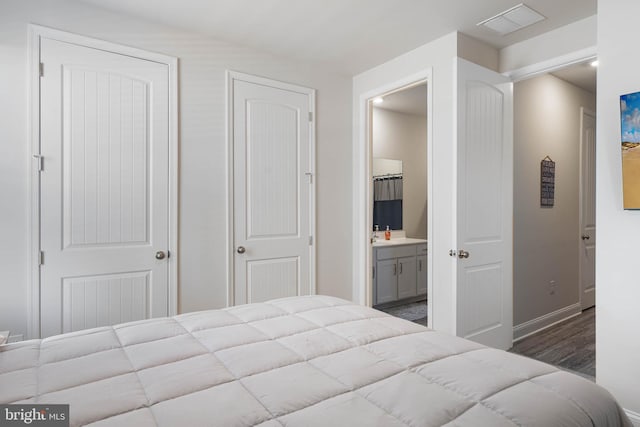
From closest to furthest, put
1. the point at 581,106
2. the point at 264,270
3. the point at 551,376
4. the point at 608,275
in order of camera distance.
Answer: the point at 551,376 < the point at 608,275 < the point at 264,270 < the point at 581,106

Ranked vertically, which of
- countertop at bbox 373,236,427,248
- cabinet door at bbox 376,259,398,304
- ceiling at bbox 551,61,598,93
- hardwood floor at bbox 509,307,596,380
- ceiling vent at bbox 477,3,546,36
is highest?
ceiling at bbox 551,61,598,93

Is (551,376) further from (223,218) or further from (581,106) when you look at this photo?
(581,106)

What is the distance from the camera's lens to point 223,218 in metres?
3.05

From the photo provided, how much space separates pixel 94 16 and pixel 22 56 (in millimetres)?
535

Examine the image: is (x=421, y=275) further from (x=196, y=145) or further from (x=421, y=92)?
(x=196, y=145)

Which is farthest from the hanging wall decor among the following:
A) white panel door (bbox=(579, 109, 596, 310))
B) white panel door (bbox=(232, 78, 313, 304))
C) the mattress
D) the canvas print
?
the mattress

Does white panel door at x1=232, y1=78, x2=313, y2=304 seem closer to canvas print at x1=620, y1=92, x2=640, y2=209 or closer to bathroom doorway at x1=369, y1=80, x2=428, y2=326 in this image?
bathroom doorway at x1=369, y1=80, x2=428, y2=326

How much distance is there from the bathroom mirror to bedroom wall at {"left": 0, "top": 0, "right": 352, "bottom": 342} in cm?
124

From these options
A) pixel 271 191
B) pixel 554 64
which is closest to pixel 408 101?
pixel 554 64

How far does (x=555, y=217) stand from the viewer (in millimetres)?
3924

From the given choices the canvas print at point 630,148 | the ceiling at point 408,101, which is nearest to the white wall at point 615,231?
the canvas print at point 630,148

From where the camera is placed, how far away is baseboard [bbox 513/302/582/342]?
3480 millimetres

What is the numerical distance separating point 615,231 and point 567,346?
1.75 meters

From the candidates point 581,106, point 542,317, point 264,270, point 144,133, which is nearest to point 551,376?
point 264,270
